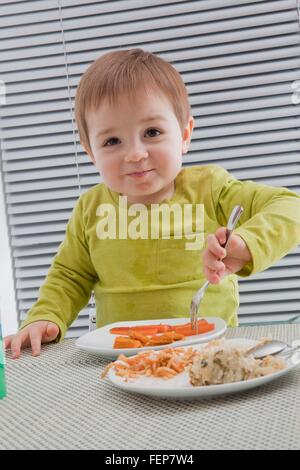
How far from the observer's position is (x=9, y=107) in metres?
2.62

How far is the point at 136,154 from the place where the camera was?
1.20 meters

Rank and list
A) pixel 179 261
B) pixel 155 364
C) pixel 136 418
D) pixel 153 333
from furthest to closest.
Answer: pixel 179 261, pixel 153 333, pixel 155 364, pixel 136 418

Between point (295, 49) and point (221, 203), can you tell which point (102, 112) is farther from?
point (295, 49)

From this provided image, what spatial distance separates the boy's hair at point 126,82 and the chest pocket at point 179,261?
0.24 m

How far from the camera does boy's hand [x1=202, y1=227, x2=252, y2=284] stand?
0.90m

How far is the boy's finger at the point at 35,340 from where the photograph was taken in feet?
3.32

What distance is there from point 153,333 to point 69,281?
39 cm

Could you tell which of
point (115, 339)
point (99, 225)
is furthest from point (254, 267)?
point (99, 225)

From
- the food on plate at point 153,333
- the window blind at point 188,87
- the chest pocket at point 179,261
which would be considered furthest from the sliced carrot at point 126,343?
the window blind at point 188,87

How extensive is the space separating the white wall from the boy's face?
139 cm

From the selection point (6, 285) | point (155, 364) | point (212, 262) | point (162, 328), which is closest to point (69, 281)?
point (162, 328)

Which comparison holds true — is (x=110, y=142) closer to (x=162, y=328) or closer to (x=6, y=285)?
(x=162, y=328)

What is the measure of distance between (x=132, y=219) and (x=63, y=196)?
127 centimetres

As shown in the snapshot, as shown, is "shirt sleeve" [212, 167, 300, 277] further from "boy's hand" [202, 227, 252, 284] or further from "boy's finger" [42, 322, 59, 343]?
"boy's finger" [42, 322, 59, 343]
